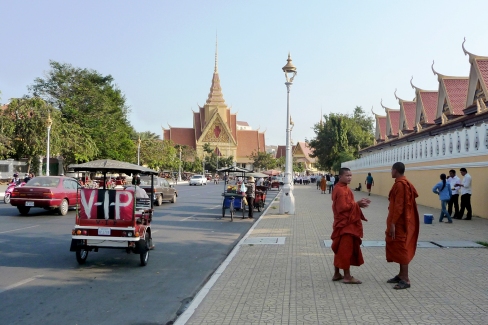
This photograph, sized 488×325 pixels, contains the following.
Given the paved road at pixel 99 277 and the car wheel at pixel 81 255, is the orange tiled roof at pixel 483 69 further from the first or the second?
the car wheel at pixel 81 255

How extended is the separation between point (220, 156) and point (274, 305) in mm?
96628

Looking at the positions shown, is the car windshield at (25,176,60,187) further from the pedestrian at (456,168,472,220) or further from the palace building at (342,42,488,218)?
the palace building at (342,42,488,218)

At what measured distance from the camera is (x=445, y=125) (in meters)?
26.2

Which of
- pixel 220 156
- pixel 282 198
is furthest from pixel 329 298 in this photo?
pixel 220 156

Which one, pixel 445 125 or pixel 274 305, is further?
pixel 445 125

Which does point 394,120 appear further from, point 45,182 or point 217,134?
point 217,134

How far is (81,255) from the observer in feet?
30.7

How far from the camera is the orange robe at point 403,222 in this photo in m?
7.02

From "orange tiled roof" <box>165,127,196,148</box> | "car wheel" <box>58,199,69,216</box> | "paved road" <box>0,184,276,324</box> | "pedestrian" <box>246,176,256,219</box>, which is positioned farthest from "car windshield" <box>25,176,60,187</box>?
"orange tiled roof" <box>165,127,196,148</box>

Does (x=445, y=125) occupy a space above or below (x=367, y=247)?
above

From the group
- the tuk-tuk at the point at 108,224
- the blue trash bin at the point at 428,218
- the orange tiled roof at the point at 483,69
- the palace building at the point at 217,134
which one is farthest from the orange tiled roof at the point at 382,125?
the palace building at the point at 217,134

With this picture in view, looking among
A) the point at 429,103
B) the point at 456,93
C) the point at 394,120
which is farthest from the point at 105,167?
the point at 394,120

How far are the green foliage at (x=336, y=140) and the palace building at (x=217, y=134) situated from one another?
38.3m

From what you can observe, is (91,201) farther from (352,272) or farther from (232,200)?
(232,200)
